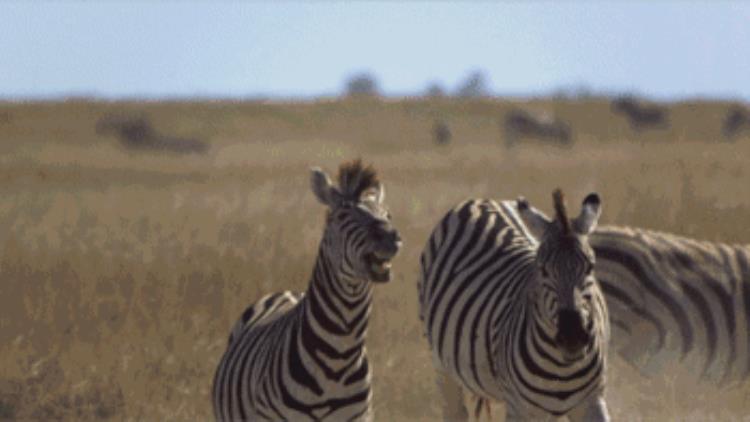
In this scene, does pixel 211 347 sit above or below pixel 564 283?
below

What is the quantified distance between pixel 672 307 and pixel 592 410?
143cm

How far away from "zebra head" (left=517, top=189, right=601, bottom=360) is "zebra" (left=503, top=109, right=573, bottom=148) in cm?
3378

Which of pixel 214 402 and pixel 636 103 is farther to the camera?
pixel 636 103

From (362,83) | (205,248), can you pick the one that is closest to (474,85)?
(362,83)

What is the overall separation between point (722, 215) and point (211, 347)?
218 inches

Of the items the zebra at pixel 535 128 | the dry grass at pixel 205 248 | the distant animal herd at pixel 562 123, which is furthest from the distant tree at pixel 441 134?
the dry grass at pixel 205 248

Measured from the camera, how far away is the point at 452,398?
7516mm

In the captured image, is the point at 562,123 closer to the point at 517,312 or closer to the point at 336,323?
the point at 517,312

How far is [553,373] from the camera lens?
19.4ft

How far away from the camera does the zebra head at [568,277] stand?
18.5 feet

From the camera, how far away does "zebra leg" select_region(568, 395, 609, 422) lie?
596cm

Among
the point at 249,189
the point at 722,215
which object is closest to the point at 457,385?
the point at 722,215

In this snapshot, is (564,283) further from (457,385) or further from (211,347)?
(211,347)

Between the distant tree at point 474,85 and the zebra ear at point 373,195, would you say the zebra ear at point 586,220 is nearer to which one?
the zebra ear at point 373,195
